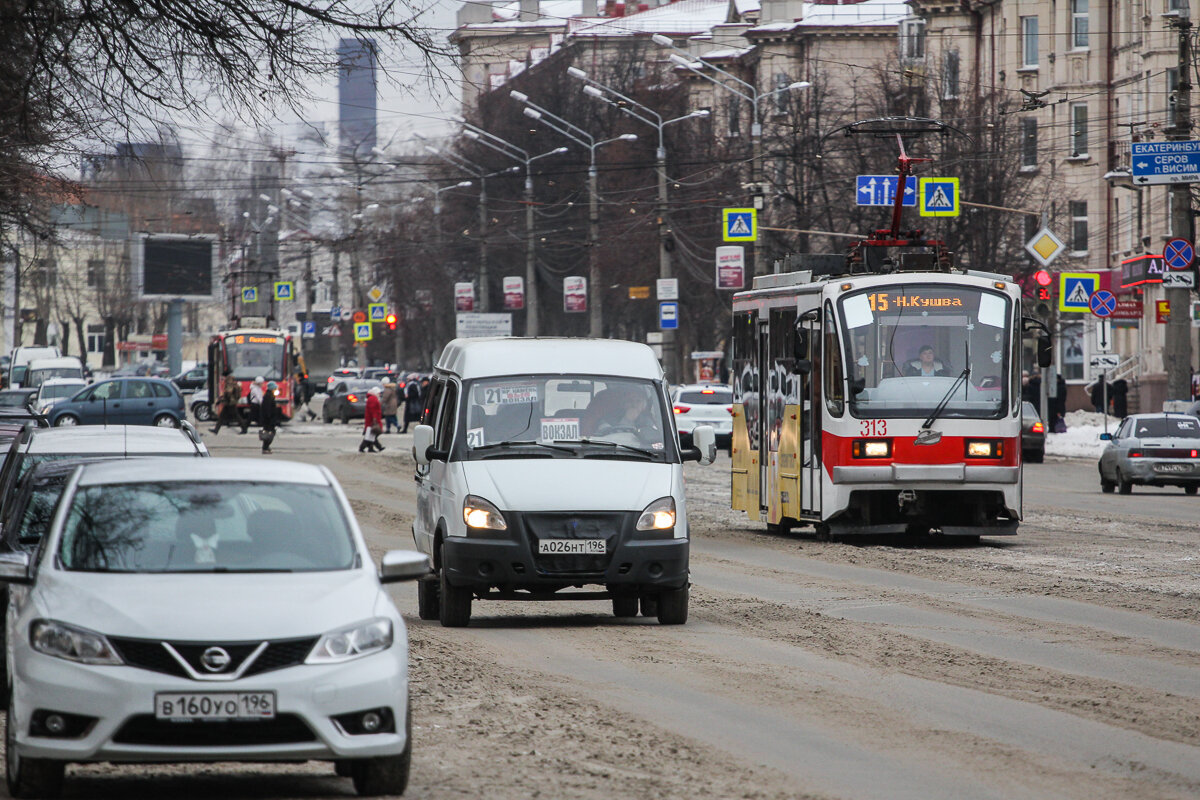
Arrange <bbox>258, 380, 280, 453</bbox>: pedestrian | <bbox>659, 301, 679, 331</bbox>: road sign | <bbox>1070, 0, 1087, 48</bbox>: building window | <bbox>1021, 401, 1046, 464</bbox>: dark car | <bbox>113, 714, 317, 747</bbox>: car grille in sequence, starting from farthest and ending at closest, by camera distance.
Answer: <bbox>1070, 0, 1087, 48</bbox>: building window < <bbox>659, 301, 679, 331</bbox>: road sign < <bbox>258, 380, 280, 453</bbox>: pedestrian < <bbox>1021, 401, 1046, 464</bbox>: dark car < <bbox>113, 714, 317, 747</bbox>: car grille

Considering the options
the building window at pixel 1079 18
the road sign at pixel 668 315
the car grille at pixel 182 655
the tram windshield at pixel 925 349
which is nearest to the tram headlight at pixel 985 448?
the tram windshield at pixel 925 349

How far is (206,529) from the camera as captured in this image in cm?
799

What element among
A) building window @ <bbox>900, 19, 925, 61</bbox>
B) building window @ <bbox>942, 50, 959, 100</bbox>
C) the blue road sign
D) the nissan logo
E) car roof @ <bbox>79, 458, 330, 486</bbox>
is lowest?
the nissan logo

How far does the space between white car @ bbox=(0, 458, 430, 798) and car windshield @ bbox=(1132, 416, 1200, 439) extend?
2701 centimetres

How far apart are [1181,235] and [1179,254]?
104 centimetres

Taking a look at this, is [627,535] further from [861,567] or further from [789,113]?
[789,113]

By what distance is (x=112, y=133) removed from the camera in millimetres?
14125

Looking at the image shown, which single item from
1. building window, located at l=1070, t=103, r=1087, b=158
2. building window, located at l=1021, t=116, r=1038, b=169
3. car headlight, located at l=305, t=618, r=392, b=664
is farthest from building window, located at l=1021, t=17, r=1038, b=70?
car headlight, located at l=305, t=618, r=392, b=664

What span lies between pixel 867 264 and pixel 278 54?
12123 mm

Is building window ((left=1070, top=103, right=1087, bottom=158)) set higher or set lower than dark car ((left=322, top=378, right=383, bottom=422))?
higher

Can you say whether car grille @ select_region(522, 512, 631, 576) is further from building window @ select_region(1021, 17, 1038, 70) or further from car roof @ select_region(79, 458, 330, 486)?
building window @ select_region(1021, 17, 1038, 70)

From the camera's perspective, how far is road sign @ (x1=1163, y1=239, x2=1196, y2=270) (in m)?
33.4

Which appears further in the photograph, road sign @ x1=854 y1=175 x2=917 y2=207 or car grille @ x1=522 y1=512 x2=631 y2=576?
road sign @ x1=854 y1=175 x2=917 y2=207

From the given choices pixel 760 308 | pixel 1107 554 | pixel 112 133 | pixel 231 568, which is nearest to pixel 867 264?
pixel 760 308
